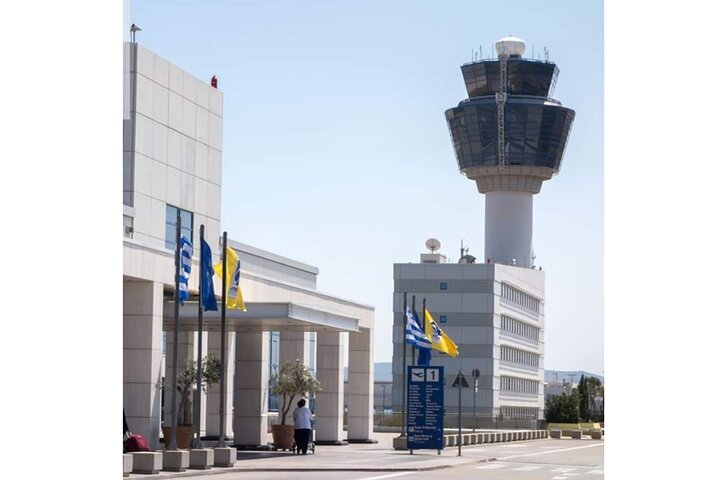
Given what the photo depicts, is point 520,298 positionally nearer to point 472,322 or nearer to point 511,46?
point 472,322

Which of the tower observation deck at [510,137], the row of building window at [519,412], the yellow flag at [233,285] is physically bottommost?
the row of building window at [519,412]

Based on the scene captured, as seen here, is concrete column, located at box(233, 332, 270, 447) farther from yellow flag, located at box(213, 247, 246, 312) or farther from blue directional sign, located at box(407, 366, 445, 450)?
yellow flag, located at box(213, 247, 246, 312)

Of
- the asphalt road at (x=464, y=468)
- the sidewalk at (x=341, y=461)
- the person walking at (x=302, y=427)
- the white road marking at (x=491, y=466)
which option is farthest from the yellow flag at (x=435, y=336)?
the white road marking at (x=491, y=466)

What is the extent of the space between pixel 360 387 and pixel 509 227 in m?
104

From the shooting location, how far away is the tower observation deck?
152375 millimetres

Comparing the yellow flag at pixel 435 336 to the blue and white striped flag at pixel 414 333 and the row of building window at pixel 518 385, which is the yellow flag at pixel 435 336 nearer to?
the blue and white striped flag at pixel 414 333

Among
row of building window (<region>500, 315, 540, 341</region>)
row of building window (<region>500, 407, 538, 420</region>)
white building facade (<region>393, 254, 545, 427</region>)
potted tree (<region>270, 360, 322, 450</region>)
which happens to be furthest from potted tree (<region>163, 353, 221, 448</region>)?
row of building window (<region>500, 315, 540, 341</region>)

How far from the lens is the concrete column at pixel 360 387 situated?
5156 centimetres

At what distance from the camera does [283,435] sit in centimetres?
4178

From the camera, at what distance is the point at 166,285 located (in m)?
36.6

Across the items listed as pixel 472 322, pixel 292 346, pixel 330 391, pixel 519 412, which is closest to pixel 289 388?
pixel 292 346

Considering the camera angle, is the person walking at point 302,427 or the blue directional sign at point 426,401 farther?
the blue directional sign at point 426,401
